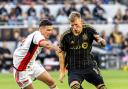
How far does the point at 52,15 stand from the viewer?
3120 cm

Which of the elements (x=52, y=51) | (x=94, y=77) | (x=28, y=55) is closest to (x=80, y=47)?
(x=94, y=77)

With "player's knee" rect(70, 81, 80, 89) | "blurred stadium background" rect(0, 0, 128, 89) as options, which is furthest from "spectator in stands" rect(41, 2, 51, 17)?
"player's knee" rect(70, 81, 80, 89)

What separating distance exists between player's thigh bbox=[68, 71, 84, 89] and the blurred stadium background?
580 inches

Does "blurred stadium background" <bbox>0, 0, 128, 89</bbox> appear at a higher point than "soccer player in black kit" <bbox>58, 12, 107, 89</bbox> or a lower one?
lower

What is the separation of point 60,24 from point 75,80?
18369mm

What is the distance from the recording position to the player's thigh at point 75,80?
12183 millimetres

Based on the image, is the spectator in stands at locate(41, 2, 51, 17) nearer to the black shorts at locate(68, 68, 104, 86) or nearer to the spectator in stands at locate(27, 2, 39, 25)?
the spectator in stands at locate(27, 2, 39, 25)

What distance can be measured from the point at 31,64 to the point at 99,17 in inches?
749

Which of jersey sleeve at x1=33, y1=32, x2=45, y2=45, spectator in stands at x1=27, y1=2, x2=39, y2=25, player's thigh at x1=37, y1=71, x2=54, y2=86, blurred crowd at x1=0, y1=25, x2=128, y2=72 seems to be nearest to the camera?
jersey sleeve at x1=33, y1=32, x2=45, y2=45

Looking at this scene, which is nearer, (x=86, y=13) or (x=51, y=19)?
(x=51, y=19)

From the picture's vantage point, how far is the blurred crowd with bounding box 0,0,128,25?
30.3 meters

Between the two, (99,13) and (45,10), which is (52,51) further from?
(99,13)

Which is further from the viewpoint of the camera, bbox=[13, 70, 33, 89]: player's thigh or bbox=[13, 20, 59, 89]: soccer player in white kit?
bbox=[13, 70, 33, 89]: player's thigh

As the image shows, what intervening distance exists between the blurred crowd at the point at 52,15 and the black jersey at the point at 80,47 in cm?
1743
